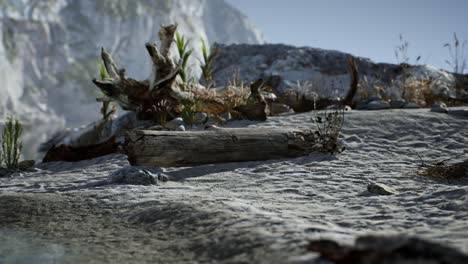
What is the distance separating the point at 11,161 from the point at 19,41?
10316cm

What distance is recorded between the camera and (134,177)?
170 inches

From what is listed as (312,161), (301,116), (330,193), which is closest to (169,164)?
(312,161)

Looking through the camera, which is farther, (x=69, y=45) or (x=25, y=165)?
(x=69, y=45)

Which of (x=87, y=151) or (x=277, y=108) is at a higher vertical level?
(x=277, y=108)

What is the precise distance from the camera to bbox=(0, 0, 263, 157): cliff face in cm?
9044

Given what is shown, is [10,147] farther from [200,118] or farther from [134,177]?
[134,177]

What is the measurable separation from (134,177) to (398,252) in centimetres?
332

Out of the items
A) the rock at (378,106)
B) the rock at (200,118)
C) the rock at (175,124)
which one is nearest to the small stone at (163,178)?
the rock at (175,124)

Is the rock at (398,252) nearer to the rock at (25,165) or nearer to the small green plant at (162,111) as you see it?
the small green plant at (162,111)

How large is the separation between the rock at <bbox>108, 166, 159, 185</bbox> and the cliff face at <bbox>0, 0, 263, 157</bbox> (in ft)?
250

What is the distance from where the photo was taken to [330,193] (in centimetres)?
362

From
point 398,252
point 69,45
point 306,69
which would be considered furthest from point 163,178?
point 69,45

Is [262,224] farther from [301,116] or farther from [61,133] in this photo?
[61,133]

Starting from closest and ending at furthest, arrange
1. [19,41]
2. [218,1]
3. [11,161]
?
[11,161]
[19,41]
[218,1]
